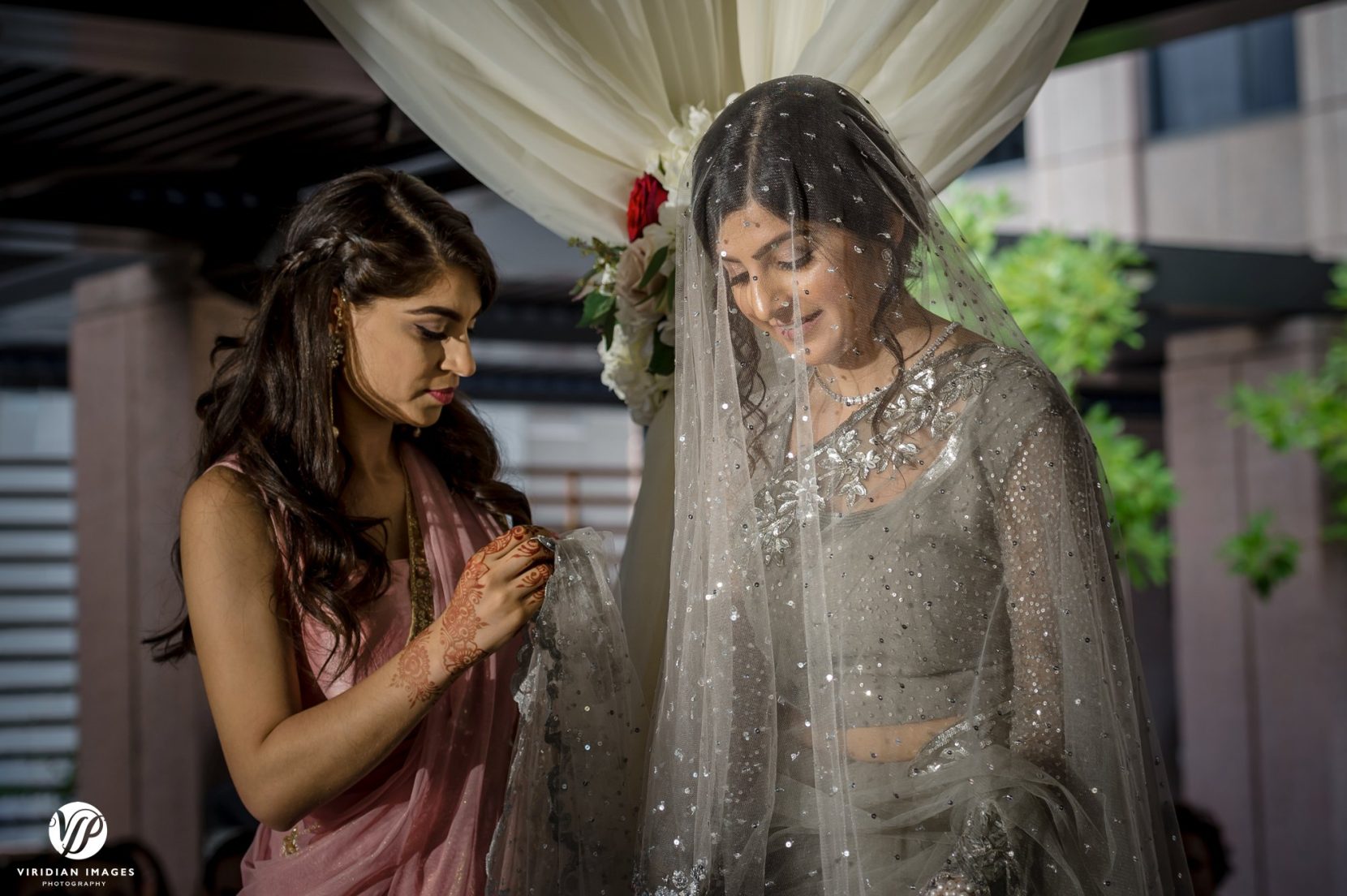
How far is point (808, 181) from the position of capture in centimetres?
152

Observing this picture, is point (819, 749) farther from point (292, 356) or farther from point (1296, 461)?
point (1296, 461)

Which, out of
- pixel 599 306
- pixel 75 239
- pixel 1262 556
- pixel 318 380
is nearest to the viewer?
pixel 318 380

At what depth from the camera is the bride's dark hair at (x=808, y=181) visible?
4.99 feet

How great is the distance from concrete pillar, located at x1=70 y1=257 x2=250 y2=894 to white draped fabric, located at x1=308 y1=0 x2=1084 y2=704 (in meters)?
3.59

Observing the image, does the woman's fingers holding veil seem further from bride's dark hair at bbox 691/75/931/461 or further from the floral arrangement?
the floral arrangement

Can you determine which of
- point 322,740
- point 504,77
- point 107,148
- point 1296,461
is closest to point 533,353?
point 107,148

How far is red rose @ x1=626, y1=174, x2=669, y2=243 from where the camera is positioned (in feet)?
6.35

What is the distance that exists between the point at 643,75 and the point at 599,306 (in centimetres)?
37

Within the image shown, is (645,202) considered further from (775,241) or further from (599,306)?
(775,241)

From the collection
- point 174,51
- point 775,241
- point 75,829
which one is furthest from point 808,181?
point 174,51

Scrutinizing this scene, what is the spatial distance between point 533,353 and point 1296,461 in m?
4.19

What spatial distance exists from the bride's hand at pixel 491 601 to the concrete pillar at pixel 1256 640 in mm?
5884

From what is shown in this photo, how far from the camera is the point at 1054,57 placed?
1993 mm

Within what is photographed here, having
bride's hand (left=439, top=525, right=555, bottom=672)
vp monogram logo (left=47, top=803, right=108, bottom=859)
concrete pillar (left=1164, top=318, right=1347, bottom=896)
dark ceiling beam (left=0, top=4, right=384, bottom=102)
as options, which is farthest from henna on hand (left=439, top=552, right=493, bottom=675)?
concrete pillar (left=1164, top=318, right=1347, bottom=896)
